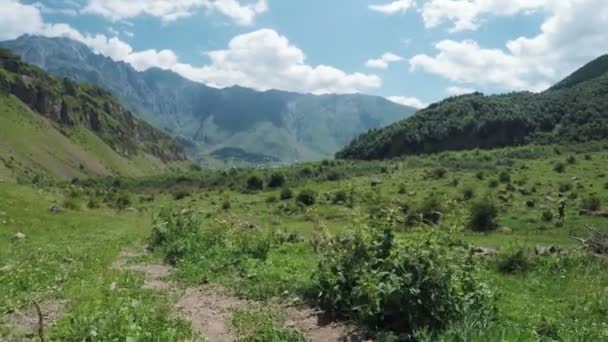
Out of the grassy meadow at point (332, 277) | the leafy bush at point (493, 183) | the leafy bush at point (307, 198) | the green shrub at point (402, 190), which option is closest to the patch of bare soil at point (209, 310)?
the grassy meadow at point (332, 277)

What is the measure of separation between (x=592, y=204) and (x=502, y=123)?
117 metres

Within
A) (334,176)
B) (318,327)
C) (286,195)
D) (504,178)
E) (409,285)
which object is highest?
(409,285)

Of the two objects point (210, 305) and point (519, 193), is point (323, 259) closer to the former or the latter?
point (210, 305)

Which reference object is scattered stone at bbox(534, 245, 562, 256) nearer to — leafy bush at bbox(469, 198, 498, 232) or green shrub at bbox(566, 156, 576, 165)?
leafy bush at bbox(469, 198, 498, 232)

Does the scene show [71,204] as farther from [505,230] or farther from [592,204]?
[592,204]

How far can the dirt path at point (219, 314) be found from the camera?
1058cm

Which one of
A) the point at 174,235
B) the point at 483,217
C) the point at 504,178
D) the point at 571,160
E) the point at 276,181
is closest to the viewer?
the point at 174,235

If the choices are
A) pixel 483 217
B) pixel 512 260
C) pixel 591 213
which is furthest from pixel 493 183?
pixel 512 260

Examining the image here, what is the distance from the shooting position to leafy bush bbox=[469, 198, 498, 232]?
143 feet

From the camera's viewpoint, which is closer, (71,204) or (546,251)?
(546,251)

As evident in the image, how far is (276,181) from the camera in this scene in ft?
364

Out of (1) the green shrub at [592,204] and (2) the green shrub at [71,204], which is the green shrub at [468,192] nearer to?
(1) the green shrub at [592,204]

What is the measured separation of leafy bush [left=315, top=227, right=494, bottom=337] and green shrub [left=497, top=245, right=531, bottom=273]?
8.63 metres

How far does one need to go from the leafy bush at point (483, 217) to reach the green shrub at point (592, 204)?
409 inches
